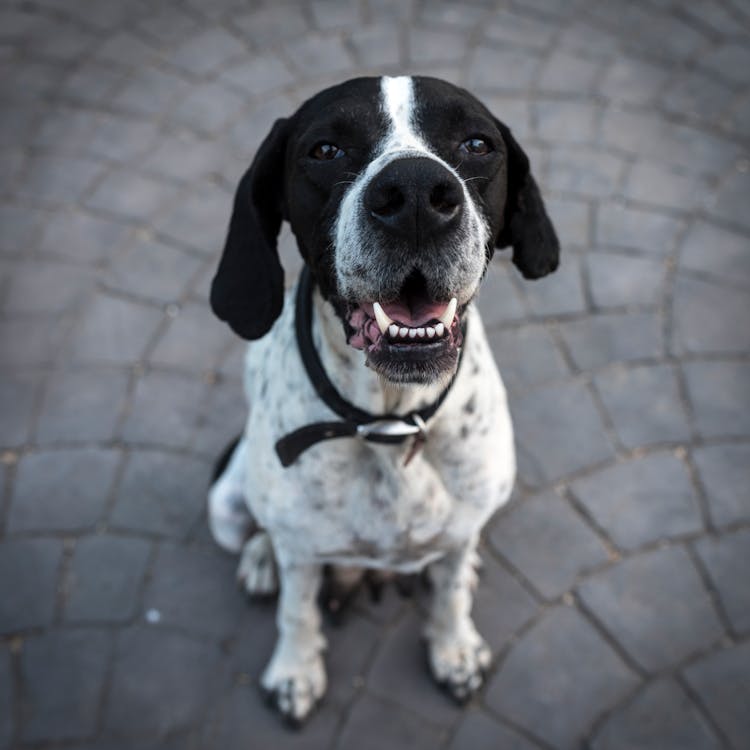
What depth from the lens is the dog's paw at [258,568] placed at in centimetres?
343

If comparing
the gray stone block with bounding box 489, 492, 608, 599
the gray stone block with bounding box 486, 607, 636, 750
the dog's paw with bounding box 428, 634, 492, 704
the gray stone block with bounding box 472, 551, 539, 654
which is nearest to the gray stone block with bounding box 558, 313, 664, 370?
the gray stone block with bounding box 489, 492, 608, 599

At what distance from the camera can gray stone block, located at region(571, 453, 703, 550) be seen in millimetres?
3611

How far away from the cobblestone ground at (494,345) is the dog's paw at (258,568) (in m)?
0.10

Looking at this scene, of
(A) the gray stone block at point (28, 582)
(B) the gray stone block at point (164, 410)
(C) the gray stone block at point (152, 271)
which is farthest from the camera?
(C) the gray stone block at point (152, 271)

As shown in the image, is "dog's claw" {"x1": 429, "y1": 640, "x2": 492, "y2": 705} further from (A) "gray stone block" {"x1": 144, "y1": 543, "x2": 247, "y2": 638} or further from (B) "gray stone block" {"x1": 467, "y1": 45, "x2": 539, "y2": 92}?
(B) "gray stone block" {"x1": 467, "y1": 45, "x2": 539, "y2": 92}

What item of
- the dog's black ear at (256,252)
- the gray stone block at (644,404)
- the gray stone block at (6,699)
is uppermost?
the dog's black ear at (256,252)

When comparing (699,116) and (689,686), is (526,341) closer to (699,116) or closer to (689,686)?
(689,686)

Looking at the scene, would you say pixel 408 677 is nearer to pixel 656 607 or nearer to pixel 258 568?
pixel 258 568

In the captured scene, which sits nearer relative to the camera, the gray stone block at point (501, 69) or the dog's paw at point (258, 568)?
the dog's paw at point (258, 568)

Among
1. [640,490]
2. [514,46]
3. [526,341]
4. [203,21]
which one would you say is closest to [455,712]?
[640,490]

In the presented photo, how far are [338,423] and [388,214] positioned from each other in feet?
2.23

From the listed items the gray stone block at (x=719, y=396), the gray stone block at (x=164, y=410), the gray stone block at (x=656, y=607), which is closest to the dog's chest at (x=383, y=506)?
the gray stone block at (x=656, y=607)

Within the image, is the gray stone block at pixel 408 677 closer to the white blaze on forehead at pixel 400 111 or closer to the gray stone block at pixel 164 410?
the gray stone block at pixel 164 410

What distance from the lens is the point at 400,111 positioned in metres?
2.14
